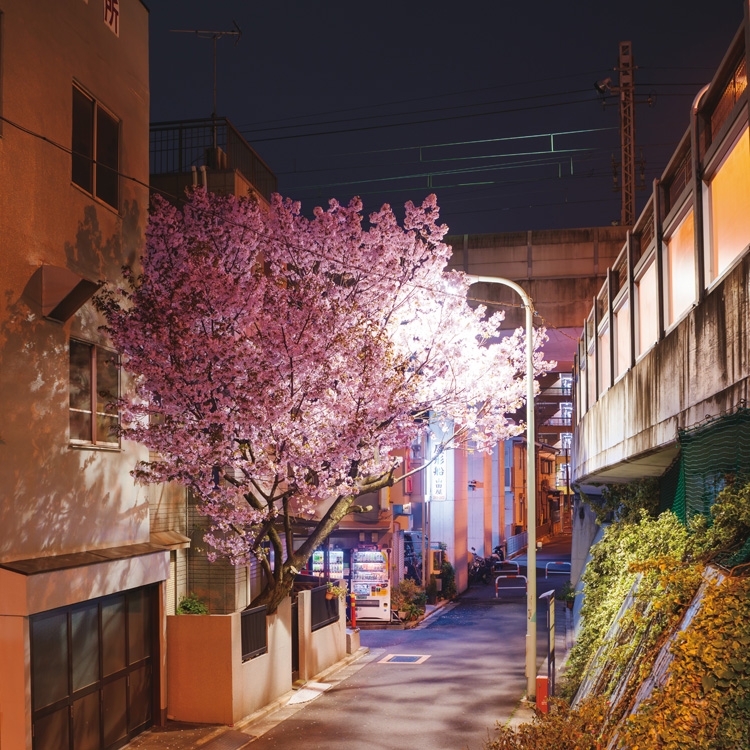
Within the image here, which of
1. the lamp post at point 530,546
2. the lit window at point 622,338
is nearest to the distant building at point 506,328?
the lamp post at point 530,546

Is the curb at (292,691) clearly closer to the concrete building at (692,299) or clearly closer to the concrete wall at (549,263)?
the concrete building at (692,299)

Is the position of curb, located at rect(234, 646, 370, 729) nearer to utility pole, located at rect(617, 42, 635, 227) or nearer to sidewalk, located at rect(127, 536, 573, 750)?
sidewalk, located at rect(127, 536, 573, 750)

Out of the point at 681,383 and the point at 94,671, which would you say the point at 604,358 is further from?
the point at 94,671

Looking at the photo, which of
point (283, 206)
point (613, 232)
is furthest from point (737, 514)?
point (613, 232)

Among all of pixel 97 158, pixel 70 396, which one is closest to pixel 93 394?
pixel 70 396

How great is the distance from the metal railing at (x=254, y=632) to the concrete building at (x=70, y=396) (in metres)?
1.82

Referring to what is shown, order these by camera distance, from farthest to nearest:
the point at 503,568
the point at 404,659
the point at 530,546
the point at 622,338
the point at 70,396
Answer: the point at 503,568 → the point at 404,659 → the point at 530,546 → the point at 622,338 → the point at 70,396

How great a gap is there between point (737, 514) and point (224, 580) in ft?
50.2

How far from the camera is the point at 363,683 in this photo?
2178 cm

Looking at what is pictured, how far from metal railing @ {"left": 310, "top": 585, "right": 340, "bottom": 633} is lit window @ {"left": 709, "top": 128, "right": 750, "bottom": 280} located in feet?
52.7

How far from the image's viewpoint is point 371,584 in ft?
107

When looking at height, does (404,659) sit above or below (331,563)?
below

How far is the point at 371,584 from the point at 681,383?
23191mm

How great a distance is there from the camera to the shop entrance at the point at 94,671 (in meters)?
13.1
